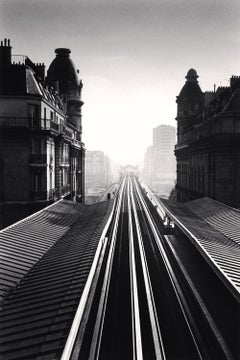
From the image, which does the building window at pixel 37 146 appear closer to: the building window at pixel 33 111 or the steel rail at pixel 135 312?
the building window at pixel 33 111

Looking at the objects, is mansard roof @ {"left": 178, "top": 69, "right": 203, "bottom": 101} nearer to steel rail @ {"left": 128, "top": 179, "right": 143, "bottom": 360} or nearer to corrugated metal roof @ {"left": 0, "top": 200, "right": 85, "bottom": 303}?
corrugated metal roof @ {"left": 0, "top": 200, "right": 85, "bottom": 303}

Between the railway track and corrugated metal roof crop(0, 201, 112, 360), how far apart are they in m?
0.62

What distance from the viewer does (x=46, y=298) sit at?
1097 cm

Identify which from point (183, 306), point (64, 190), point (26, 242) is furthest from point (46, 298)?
point (64, 190)

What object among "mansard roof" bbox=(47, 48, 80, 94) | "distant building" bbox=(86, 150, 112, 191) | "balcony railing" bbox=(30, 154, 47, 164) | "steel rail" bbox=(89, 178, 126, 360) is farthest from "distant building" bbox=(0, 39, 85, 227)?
"distant building" bbox=(86, 150, 112, 191)

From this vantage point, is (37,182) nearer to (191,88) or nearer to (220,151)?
(220,151)

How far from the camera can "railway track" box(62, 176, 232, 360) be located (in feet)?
35.3

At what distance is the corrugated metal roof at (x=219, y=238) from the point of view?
13362mm

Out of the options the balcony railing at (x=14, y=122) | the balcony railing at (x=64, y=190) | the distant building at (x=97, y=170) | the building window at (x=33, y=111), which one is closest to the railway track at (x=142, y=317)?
the balcony railing at (x=14, y=122)

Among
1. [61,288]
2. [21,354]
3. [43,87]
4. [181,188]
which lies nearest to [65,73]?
[43,87]

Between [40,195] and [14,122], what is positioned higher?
[14,122]

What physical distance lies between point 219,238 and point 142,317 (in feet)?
31.2

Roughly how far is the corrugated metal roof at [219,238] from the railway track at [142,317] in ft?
7.03

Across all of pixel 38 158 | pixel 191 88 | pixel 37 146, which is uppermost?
pixel 191 88
